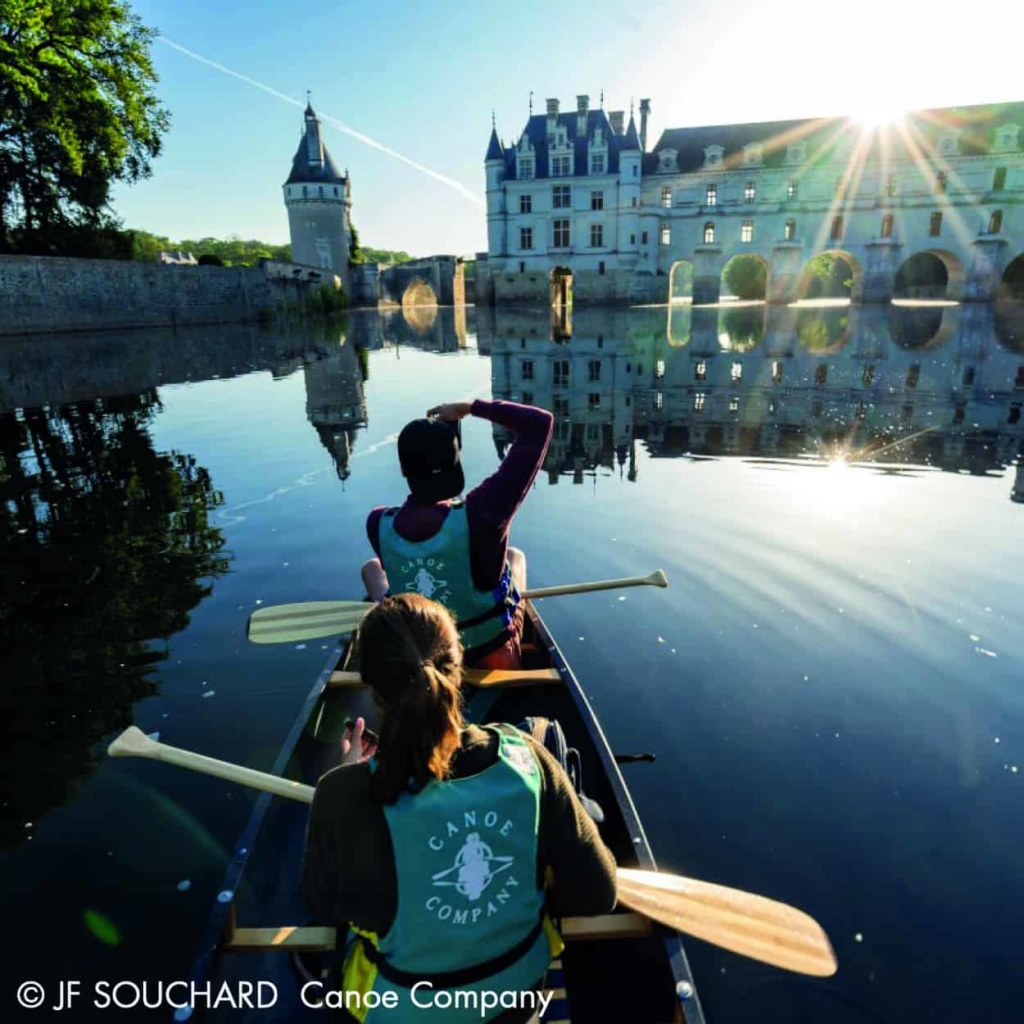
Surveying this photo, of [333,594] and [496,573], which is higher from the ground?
[496,573]

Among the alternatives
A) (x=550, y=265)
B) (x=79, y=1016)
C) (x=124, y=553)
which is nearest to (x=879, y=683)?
(x=79, y=1016)

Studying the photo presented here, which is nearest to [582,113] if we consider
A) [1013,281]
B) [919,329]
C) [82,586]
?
[919,329]

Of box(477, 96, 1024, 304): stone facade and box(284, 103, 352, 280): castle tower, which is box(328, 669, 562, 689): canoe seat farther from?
box(284, 103, 352, 280): castle tower

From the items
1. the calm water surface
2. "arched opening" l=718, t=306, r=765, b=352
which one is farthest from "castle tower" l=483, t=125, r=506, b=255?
the calm water surface

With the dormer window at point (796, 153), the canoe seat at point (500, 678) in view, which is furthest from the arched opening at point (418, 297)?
the canoe seat at point (500, 678)

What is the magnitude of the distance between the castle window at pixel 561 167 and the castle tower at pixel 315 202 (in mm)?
21121

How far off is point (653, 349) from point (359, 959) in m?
23.4

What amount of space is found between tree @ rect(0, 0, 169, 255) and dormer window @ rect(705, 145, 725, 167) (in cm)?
3727

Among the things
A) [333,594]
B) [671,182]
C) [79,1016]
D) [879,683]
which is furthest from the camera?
[671,182]

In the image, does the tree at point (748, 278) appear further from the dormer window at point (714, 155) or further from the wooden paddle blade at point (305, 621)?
the wooden paddle blade at point (305, 621)

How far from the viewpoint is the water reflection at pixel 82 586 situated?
4242 mm

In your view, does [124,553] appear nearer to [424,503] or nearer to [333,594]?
[333,594]

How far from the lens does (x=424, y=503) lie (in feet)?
11.4

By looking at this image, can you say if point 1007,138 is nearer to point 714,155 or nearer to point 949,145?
point 949,145
